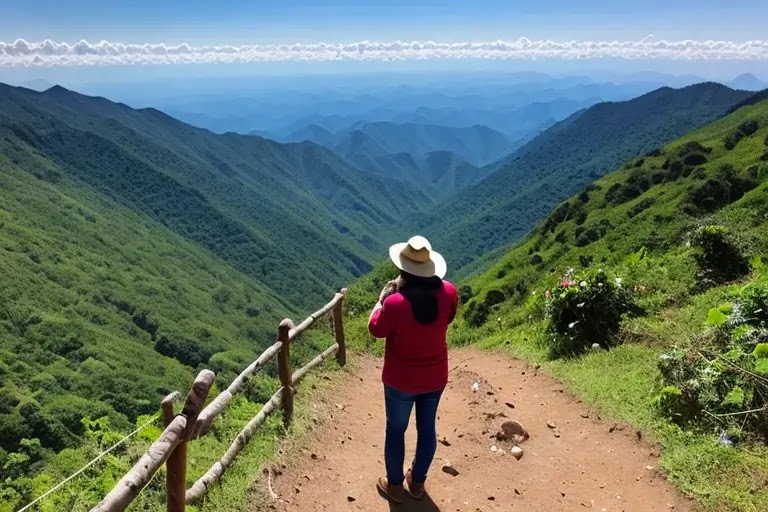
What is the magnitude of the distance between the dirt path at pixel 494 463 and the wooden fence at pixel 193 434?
60cm

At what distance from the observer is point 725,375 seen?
6.27 m

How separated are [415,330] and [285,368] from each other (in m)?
2.96

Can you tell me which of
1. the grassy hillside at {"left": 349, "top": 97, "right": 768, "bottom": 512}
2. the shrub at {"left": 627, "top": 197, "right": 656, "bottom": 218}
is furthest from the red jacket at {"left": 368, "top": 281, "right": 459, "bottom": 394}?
the shrub at {"left": 627, "top": 197, "right": 656, "bottom": 218}

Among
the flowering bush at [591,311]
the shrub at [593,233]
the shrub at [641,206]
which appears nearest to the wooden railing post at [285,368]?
the flowering bush at [591,311]

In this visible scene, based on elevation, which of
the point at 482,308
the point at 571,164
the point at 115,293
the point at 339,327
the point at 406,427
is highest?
the point at 406,427

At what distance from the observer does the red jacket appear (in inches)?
187

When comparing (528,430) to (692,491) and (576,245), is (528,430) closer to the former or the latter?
(692,491)

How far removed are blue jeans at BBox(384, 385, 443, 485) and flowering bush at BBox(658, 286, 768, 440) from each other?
298cm

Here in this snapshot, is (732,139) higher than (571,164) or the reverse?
higher

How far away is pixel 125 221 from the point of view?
16488cm

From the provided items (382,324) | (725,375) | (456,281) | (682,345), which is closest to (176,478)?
(382,324)

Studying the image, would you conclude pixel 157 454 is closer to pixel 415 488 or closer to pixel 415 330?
pixel 415 330

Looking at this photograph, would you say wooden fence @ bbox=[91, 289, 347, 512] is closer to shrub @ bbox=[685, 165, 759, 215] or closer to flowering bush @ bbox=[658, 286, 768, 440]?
flowering bush @ bbox=[658, 286, 768, 440]

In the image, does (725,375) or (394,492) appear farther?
(725,375)
